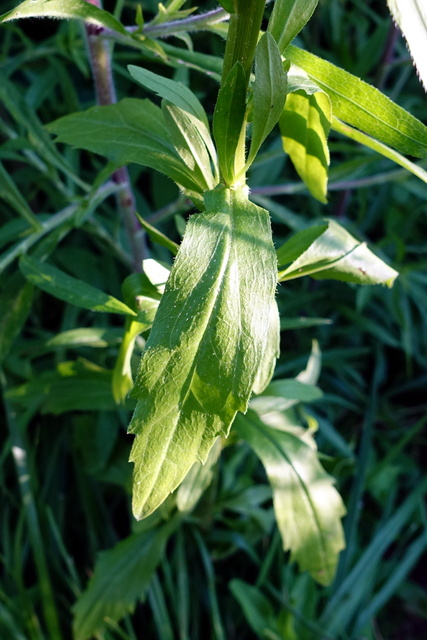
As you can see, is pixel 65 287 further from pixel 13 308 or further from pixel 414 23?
pixel 414 23

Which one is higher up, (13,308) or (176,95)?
(176,95)

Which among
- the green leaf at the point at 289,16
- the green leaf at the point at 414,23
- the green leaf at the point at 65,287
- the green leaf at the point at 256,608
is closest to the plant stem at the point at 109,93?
the green leaf at the point at 65,287

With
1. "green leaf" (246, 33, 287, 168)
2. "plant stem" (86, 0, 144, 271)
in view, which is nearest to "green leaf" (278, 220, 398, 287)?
"green leaf" (246, 33, 287, 168)

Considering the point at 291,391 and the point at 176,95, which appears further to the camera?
the point at 291,391

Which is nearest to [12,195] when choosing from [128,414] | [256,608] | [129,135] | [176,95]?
[129,135]

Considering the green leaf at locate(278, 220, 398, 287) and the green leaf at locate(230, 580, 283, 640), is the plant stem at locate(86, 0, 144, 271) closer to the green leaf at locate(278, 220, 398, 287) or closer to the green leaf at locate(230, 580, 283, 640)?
the green leaf at locate(278, 220, 398, 287)
